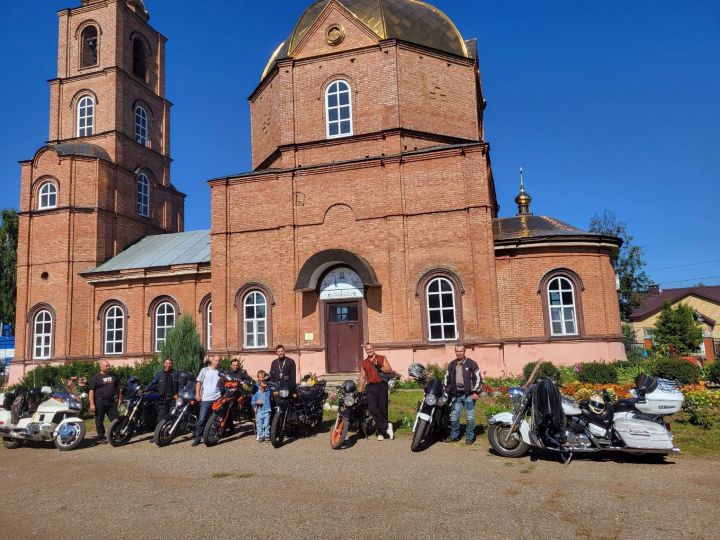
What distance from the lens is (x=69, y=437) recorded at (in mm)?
9367

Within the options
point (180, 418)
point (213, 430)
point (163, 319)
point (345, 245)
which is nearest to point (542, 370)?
point (345, 245)

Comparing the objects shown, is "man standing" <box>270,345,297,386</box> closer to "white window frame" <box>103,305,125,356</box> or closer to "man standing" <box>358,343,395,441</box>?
"man standing" <box>358,343,395,441</box>

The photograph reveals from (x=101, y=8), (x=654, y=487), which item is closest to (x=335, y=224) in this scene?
(x=654, y=487)

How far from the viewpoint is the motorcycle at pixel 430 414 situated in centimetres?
821

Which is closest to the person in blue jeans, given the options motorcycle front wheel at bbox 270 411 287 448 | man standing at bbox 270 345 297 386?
man standing at bbox 270 345 297 386

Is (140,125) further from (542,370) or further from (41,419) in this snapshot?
(542,370)

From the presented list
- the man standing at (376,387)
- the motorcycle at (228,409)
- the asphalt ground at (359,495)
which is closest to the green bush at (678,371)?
the asphalt ground at (359,495)

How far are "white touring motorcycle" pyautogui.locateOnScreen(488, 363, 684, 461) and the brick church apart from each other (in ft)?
26.8

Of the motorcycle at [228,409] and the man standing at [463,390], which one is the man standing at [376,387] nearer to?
the man standing at [463,390]

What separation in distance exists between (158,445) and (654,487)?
7.50m

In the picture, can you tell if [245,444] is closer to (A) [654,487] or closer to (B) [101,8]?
(A) [654,487]

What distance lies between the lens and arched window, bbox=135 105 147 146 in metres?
27.3

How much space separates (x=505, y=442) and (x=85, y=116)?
2636cm

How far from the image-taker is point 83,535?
497cm
